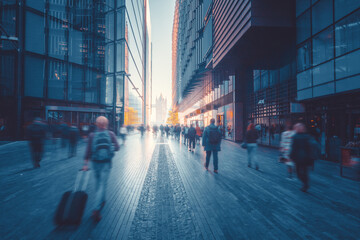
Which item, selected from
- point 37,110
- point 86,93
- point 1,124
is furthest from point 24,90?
point 86,93

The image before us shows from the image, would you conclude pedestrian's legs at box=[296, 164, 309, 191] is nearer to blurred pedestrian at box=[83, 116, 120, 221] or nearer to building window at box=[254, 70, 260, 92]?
blurred pedestrian at box=[83, 116, 120, 221]

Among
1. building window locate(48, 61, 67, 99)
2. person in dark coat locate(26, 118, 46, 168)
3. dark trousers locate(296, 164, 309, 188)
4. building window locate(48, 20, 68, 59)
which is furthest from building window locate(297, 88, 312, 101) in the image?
building window locate(48, 20, 68, 59)

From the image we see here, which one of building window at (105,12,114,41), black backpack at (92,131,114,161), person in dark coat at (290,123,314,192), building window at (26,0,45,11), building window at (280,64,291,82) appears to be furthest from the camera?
building window at (105,12,114,41)

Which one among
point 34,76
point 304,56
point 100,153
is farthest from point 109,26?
point 100,153

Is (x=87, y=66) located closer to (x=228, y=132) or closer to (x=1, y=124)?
(x=1, y=124)

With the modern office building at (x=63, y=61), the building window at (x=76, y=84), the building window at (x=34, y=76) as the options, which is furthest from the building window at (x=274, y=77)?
the building window at (x=34, y=76)

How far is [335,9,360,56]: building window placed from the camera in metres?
7.91

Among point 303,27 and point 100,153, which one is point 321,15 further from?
point 100,153

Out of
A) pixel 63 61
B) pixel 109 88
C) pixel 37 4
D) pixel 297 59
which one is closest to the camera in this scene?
pixel 297 59

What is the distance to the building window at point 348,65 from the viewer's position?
779cm

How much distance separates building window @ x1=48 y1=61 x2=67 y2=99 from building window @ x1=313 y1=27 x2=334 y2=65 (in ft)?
77.8

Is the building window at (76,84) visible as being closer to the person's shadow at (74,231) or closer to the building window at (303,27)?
the person's shadow at (74,231)

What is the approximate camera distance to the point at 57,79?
850 inches

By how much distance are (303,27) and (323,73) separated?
3310 millimetres
